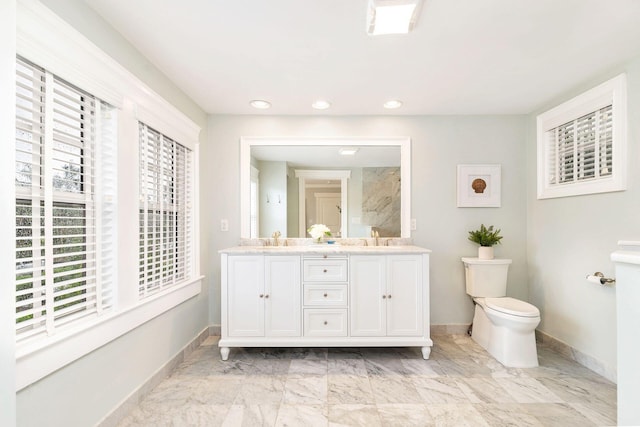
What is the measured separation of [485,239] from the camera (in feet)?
9.79

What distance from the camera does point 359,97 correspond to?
8.74ft

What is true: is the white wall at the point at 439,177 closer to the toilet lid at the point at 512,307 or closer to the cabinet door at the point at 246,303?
the toilet lid at the point at 512,307

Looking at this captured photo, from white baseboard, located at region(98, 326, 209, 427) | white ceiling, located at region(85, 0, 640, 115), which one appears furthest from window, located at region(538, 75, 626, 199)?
white baseboard, located at region(98, 326, 209, 427)

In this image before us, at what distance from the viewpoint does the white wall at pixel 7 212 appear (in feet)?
3.09

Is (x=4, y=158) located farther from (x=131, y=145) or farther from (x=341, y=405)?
(x=341, y=405)

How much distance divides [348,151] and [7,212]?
2.59 m

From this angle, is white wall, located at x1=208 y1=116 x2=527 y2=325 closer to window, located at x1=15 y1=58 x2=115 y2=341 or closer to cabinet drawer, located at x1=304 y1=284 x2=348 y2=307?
cabinet drawer, located at x1=304 y1=284 x2=348 y2=307

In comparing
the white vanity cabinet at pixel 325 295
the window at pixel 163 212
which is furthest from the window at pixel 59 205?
the white vanity cabinet at pixel 325 295

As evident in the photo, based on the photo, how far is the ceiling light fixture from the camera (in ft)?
4.84

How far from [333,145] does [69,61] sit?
2.13m

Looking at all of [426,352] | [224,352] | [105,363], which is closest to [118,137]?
[105,363]

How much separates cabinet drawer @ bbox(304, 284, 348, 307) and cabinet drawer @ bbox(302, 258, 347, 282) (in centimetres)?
6

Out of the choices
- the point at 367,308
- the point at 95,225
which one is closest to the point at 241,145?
the point at 95,225

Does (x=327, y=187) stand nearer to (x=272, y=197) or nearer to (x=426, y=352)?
(x=272, y=197)
